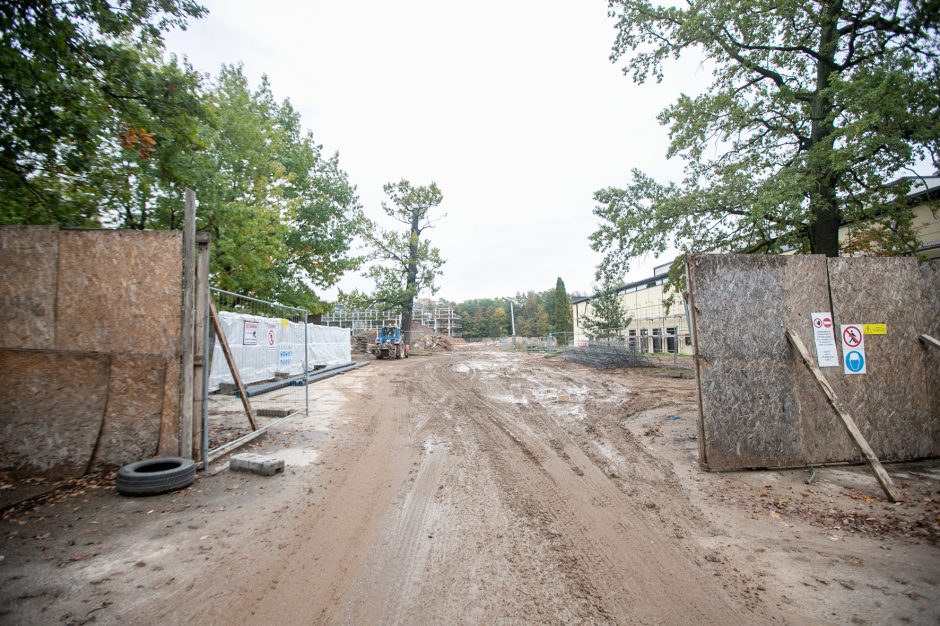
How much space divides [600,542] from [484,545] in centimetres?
102

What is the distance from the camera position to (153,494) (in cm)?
448

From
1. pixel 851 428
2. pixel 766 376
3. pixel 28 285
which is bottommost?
pixel 851 428

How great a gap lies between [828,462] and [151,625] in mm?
7461

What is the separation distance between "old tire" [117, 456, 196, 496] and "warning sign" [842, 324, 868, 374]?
8.83 metres

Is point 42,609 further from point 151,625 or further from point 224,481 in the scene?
point 224,481

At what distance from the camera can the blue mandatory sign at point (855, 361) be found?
561cm

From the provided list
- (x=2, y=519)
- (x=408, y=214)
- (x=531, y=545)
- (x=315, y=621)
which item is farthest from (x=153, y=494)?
(x=408, y=214)

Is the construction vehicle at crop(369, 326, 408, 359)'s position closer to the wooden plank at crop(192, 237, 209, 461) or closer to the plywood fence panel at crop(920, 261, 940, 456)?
the wooden plank at crop(192, 237, 209, 461)

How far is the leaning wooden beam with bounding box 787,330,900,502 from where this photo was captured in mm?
4371

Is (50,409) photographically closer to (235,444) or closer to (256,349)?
(235,444)

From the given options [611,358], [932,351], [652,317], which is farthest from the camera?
[652,317]

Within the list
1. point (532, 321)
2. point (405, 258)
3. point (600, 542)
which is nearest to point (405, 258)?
point (405, 258)

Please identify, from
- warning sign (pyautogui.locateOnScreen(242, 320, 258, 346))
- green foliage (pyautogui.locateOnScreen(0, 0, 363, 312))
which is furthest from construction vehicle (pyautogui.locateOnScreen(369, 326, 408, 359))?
green foliage (pyautogui.locateOnScreen(0, 0, 363, 312))

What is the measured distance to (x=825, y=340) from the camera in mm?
5609
